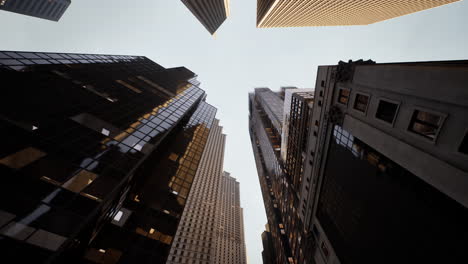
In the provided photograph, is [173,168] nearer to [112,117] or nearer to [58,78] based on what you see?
[112,117]

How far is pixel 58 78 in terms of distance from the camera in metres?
23.3

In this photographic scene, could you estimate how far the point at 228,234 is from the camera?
124m

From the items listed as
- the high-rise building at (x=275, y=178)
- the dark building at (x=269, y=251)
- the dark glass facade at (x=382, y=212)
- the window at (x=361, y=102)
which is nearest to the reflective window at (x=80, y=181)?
the dark glass facade at (x=382, y=212)

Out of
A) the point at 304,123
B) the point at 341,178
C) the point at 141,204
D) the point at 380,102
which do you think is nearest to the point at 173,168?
the point at 141,204

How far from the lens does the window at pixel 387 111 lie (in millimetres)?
17166

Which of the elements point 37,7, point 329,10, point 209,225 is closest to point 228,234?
point 209,225

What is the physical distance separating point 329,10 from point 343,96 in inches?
3022

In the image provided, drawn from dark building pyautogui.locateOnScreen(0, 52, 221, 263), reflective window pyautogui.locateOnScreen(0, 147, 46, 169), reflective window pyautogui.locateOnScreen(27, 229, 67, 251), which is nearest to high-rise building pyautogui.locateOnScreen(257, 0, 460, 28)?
dark building pyautogui.locateOnScreen(0, 52, 221, 263)

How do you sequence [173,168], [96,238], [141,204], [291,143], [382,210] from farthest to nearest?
[291,143], [173,168], [141,204], [382,210], [96,238]

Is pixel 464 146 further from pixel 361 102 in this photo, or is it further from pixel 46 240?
pixel 46 240

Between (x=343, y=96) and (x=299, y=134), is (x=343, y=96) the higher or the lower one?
the higher one

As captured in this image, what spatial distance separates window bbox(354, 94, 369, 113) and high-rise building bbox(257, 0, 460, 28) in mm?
58413

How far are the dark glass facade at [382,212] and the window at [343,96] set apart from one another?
12.0 feet

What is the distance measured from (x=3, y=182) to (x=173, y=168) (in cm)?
1722
